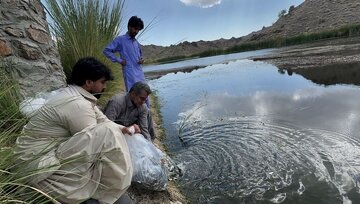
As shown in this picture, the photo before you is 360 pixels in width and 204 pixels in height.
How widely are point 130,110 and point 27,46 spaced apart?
4.10 ft

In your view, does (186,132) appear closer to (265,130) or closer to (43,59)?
(265,130)

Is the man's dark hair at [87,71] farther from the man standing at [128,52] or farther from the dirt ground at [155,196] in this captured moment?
the man standing at [128,52]

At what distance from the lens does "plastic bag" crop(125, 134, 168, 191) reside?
3.12m

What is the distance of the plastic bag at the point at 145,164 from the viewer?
10.2 feet

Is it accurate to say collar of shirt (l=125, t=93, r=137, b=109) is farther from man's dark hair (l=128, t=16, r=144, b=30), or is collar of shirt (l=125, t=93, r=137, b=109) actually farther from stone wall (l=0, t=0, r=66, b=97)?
man's dark hair (l=128, t=16, r=144, b=30)

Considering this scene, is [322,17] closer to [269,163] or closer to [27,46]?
[269,163]

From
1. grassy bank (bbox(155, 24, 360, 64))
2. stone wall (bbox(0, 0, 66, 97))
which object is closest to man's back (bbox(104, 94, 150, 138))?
stone wall (bbox(0, 0, 66, 97))

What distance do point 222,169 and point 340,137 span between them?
1.78m

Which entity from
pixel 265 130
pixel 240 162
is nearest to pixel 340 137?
pixel 265 130

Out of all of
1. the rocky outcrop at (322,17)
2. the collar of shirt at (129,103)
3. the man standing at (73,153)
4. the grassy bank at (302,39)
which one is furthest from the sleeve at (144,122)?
the rocky outcrop at (322,17)

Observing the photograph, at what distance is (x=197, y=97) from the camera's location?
32.9ft

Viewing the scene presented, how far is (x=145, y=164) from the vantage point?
3.15 metres

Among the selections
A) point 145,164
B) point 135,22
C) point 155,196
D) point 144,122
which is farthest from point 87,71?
point 135,22

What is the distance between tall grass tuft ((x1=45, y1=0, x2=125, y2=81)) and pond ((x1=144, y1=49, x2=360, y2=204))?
1.96m
